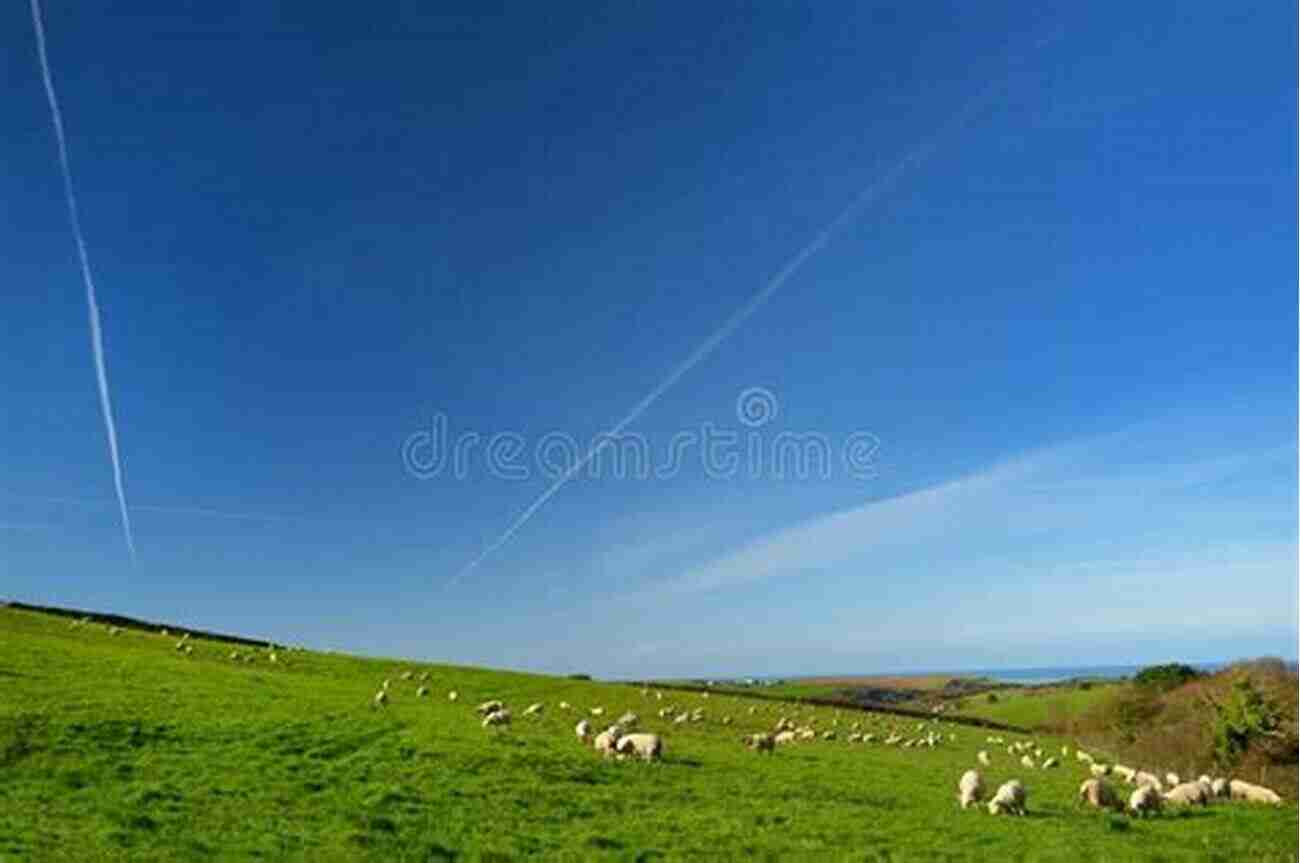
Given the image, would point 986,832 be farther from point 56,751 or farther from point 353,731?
point 56,751

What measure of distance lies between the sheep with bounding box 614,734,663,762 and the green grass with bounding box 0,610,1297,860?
87 cm

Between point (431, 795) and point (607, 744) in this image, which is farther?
point (607, 744)

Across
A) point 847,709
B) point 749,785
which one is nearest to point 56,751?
point 749,785

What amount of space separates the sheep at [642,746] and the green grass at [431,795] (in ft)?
2.87

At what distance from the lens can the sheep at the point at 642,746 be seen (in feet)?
111

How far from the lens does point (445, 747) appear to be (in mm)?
31625

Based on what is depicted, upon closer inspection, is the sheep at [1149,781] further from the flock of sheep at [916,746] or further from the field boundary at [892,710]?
the field boundary at [892,710]

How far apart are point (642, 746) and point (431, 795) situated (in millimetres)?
10127

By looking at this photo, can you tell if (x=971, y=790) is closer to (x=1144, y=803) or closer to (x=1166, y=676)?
(x=1144, y=803)

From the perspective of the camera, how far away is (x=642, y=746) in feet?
112

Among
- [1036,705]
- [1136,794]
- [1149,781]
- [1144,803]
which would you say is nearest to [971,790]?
[1136,794]

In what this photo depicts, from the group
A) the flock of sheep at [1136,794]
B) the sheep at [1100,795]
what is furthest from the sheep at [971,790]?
the sheep at [1100,795]

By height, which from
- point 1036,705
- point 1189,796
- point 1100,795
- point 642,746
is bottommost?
point 1189,796

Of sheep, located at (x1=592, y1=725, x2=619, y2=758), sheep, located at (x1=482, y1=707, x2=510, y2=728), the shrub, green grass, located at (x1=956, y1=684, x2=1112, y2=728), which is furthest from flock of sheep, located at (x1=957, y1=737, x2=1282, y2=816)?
green grass, located at (x1=956, y1=684, x2=1112, y2=728)
